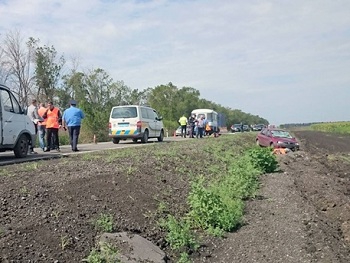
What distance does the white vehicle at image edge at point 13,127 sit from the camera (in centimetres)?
1184

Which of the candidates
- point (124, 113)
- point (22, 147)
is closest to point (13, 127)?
point (22, 147)

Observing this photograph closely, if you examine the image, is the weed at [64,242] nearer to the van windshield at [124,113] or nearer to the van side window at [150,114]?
the van windshield at [124,113]

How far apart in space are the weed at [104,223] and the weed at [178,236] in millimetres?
967

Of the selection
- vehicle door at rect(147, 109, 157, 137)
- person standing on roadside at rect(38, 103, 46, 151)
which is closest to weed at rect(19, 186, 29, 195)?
person standing on roadside at rect(38, 103, 46, 151)

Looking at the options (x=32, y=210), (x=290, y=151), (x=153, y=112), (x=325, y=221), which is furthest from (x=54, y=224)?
(x=290, y=151)

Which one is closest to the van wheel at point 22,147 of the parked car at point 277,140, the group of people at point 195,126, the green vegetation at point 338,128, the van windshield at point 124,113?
the van windshield at point 124,113

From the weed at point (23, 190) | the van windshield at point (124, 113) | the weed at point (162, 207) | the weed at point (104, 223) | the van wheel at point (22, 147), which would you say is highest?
the van windshield at point (124, 113)

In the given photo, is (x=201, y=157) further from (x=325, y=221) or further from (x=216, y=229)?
(x=216, y=229)

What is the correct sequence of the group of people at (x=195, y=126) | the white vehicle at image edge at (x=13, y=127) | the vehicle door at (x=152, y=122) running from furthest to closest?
1. the group of people at (x=195, y=126)
2. the vehicle door at (x=152, y=122)
3. the white vehicle at image edge at (x=13, y=127)

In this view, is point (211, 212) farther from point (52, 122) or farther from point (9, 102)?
point (52, 122)

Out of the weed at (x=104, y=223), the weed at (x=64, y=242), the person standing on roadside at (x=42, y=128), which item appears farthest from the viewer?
the person standing on roadside at (x=42, y=128)

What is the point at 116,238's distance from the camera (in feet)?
19.5

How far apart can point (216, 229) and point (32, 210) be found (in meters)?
3.09

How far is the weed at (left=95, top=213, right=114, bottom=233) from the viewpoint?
6117mm
